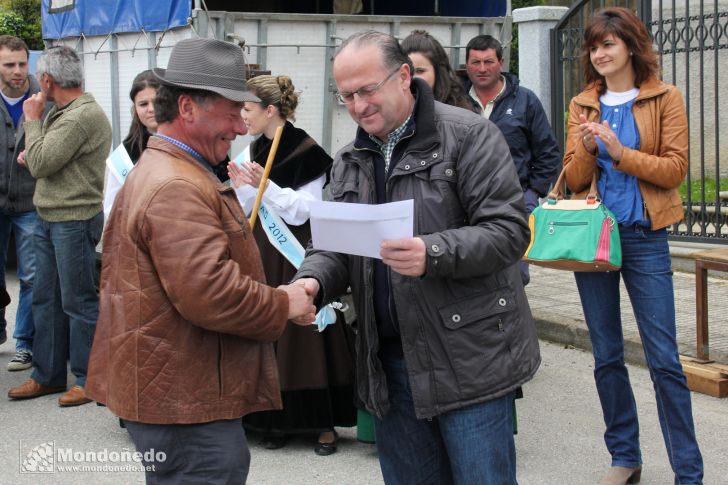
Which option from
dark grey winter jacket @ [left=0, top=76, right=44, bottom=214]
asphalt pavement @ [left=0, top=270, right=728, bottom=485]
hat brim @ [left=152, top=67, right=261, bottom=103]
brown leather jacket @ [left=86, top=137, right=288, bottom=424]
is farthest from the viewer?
dark grey winter jacket @ [left=0, top=76, right=44, bottom=214]

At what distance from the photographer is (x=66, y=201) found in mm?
5941

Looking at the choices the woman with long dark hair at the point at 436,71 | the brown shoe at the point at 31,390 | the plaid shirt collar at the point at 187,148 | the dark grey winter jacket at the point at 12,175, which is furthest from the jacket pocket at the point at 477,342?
the dark grey winter jacket at the point at 12,175

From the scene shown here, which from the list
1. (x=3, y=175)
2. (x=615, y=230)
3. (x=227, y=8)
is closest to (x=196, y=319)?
(x=615, y=230)

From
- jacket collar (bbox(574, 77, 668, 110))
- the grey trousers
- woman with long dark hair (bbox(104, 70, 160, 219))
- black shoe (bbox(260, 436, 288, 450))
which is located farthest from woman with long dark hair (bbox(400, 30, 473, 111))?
the grey trousers

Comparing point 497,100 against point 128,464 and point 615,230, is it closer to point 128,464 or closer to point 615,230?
point 615,230

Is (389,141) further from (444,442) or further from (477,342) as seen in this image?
(444,442)

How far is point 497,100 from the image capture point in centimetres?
581

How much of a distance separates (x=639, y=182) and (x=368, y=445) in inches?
81.2

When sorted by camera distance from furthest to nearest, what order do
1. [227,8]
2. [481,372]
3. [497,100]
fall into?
[227,8] < [497,100] < [481,372]

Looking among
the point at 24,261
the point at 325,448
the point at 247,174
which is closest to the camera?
the point at 247,174

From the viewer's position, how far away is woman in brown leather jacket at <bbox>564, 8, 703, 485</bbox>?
4.04 meters

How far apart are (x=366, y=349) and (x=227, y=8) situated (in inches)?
347

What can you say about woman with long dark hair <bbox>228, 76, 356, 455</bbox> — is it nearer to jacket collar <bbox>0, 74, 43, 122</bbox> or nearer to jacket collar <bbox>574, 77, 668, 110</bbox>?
jacket collar <bbox>574, 77, 668, 110</bbox>

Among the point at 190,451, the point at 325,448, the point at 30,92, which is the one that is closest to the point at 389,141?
the point at 190,451
